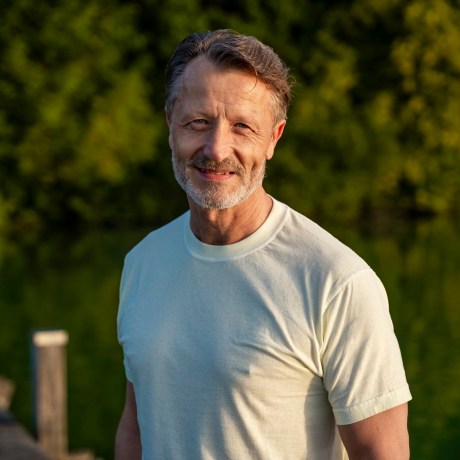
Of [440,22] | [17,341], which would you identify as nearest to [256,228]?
[17,341]

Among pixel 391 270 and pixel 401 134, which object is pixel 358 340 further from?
pixel 401 134

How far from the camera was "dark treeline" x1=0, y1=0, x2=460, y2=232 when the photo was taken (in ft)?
88.4

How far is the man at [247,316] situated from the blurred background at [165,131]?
50.5 feet

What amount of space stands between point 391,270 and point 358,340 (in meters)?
17.5

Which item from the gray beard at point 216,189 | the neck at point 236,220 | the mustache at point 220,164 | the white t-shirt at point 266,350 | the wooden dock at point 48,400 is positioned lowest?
the wooden dock at point 48,400

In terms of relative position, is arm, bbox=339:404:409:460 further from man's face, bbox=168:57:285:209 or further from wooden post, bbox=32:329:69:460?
wooden post, bbox=32:329:69:460

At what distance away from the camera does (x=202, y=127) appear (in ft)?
7.15

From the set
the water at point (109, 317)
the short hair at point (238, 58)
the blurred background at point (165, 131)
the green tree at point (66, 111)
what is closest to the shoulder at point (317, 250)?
the short hair at point (238, 58)

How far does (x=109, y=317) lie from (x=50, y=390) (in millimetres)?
7971

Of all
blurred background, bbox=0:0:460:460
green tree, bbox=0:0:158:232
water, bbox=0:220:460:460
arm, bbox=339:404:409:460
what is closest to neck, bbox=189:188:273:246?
arm, bbox=339:404:409:460

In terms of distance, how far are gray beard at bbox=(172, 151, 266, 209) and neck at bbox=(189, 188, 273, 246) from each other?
19mm

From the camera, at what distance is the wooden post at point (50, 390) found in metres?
7.10

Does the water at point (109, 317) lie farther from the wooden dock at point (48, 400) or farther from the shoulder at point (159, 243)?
the shoulder at point (159, 243)

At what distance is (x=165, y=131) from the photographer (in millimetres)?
29859
